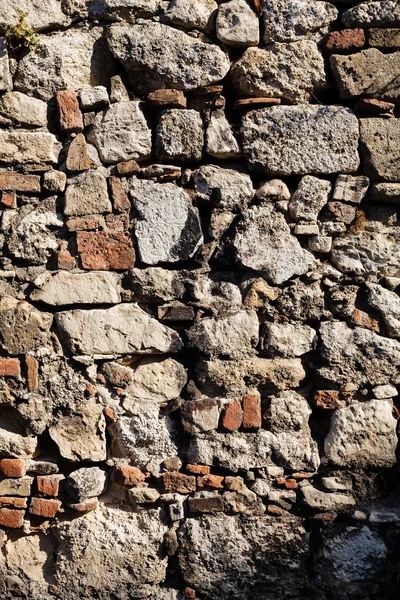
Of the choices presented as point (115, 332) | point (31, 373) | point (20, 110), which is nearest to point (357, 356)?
point (115, 332)

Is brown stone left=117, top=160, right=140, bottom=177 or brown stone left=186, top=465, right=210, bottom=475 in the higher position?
brown stone left=117, top=160, right=140, bottom=177

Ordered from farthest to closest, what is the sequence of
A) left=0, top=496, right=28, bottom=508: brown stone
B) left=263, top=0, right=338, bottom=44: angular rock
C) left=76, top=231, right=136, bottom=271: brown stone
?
left=263, top=0, right=338, bottom=44: angular rock
left=76, top=231, right=136, bottom=271: brown stone
left=0, top=496, right=28, bottom=508: brown stone

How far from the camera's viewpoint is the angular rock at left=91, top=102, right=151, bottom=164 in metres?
2.87

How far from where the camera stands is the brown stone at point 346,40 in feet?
9.70

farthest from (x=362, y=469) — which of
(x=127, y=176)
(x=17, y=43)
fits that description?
(x=17, y=43)

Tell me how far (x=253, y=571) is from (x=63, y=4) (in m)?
2.54

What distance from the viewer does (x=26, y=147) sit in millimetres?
2838

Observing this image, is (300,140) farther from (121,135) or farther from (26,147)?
(26,147)

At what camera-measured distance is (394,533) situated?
9.20ft

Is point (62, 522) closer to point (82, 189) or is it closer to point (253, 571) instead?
point (253, 571)

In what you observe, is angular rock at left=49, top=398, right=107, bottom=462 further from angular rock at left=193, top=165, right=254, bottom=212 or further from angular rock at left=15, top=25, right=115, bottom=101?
angular rock at left=15, top=25, right=115, bottom=101

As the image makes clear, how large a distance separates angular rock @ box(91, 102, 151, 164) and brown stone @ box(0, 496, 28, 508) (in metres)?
1.45

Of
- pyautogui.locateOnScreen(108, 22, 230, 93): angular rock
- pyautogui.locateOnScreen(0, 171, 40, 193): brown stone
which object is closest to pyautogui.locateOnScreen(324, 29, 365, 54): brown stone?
pyautogui.locateOnScreen(108, 22, 230, 93): angular rock

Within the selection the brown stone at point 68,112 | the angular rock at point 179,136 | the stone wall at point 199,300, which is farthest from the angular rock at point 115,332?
the brown stone at point 68,112
